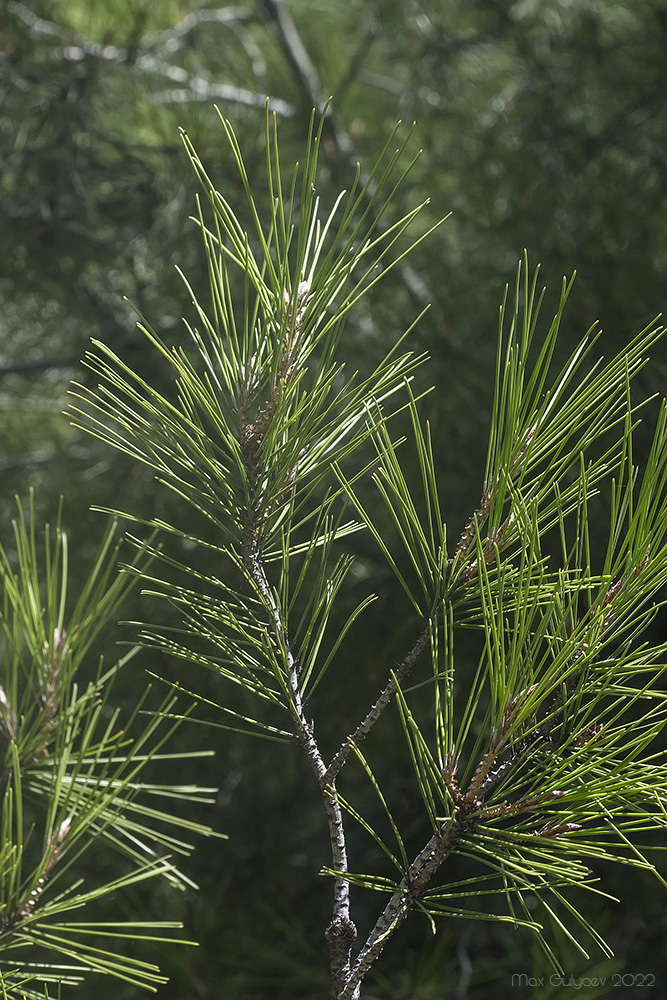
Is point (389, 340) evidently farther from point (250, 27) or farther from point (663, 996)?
point (250, 27)

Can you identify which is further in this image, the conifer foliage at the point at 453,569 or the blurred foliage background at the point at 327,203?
the blurred foliage background at the point at 327,203

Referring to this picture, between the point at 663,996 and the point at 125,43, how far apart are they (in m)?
1.25

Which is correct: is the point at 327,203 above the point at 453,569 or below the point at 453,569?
above

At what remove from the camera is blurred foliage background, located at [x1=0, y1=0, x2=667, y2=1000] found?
89 centimetres

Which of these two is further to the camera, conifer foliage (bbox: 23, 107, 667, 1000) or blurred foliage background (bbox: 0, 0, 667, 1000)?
blurred foliage background (bbox: 0, 0, 667, 1000)

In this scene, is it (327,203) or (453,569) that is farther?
(327,203)

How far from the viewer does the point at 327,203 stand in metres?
0.97

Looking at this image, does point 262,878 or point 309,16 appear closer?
point 262,878

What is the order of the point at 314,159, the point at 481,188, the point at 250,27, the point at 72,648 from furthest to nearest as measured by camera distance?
the point at 250,27
the point at 481,188
the point at 72,648
the point at 314,159

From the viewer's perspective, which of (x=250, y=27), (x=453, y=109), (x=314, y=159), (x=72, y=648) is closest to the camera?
(x=314, y=159)

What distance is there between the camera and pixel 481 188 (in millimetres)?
1110

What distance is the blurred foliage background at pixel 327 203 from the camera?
2.91ft

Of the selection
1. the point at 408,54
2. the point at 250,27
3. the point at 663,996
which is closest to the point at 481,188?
the point at 408,54

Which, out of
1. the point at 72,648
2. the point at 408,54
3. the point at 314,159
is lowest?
the point at 72,648
